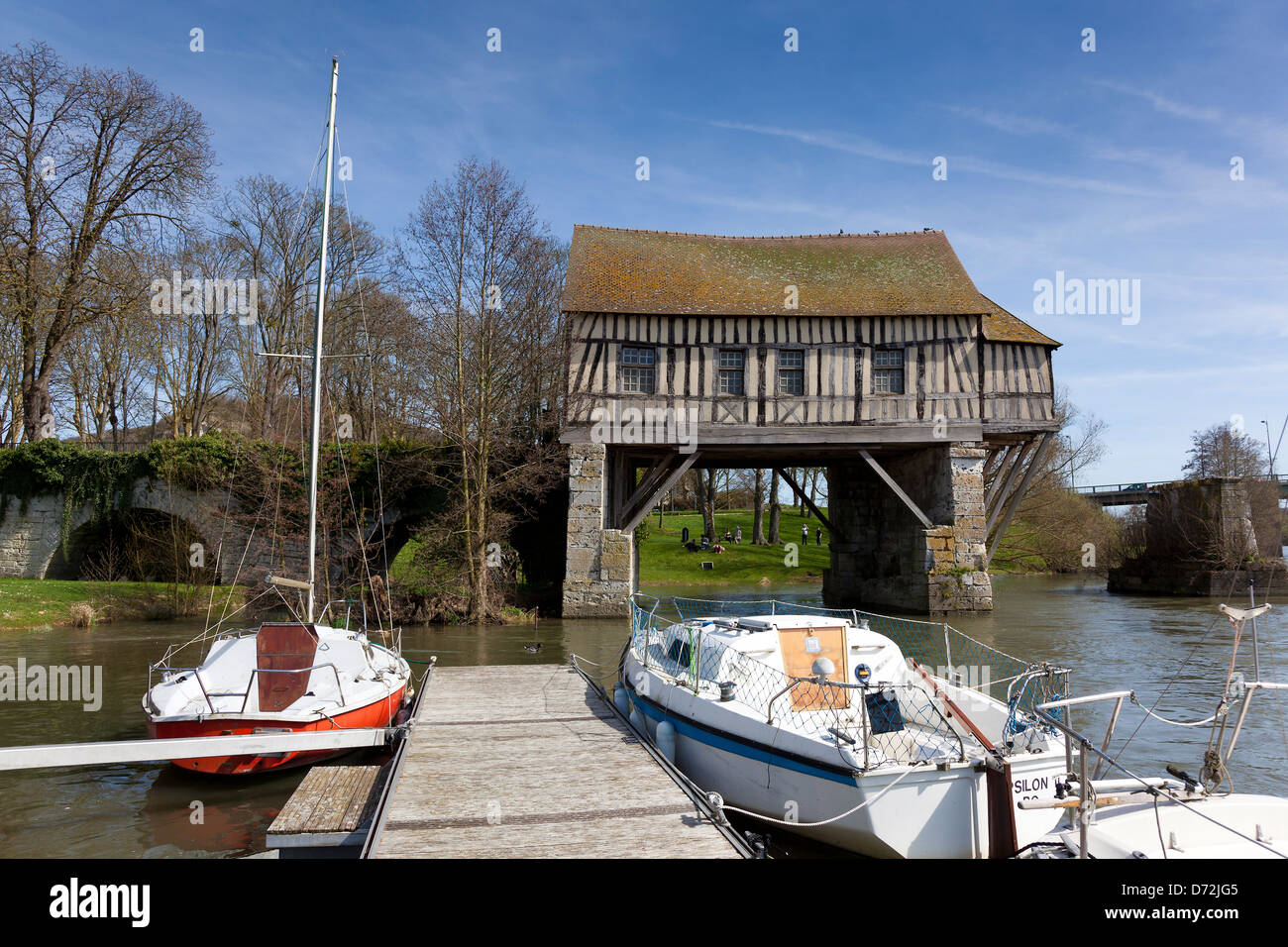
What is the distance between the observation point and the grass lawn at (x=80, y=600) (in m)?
18.1

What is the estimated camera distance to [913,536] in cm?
2222

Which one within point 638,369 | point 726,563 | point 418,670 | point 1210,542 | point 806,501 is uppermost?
point 638,369

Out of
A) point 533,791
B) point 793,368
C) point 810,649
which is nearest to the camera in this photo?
point 533,791

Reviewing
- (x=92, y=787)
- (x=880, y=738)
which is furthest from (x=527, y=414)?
(x=880, y=738)

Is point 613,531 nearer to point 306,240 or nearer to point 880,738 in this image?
point 880,738

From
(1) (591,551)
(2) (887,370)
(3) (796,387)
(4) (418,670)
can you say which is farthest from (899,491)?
(4) (418,670)

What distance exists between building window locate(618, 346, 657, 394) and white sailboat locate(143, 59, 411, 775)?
11.1 metres

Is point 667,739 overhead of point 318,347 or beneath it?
beneath

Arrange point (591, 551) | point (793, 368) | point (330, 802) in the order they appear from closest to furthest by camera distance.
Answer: point (330, 802), point (591, 551), point (793, 368)

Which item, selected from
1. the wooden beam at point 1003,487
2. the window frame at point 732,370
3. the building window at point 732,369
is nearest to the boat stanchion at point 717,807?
A: the window frame at point 732,370

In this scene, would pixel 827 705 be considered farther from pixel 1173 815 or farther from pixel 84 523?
pixel 84 523

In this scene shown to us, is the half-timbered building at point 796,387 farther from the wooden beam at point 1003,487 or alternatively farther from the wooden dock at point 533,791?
the wooden dock at point 533,791

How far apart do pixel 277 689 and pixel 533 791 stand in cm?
392

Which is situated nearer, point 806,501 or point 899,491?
point 899,491
